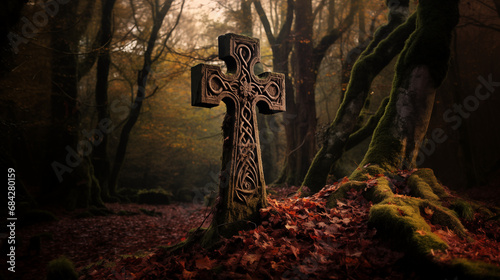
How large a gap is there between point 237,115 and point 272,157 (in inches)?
567

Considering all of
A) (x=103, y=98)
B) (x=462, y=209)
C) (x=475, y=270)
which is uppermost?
(x=103, y=98)

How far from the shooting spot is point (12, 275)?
595cm

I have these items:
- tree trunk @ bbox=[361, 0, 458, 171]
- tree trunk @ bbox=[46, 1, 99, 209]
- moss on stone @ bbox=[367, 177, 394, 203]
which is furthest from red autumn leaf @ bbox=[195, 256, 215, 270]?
tree trunk @ bbox=[46, 1, 99, 209]

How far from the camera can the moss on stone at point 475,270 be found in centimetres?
230

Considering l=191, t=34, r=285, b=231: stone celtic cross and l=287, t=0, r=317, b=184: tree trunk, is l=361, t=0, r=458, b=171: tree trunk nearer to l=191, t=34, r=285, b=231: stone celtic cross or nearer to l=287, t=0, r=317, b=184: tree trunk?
l=191, t=34, r=285, b=231: stone celtic cross

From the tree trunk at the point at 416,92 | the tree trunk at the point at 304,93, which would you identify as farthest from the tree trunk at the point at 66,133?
the tree trunk at the point at 416,92

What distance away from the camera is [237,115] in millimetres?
4914

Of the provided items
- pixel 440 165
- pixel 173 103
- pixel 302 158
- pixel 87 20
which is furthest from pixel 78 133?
pixel 440 165

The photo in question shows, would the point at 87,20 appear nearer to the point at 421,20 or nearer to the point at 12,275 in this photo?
the point at 12,275

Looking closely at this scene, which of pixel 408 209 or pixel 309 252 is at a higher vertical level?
pixel 408 209

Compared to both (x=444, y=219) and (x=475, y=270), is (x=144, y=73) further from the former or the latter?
(x=475, y=270)

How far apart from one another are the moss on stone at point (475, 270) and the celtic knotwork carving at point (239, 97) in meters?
2.88

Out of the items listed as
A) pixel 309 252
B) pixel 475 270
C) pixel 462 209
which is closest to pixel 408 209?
pixel 309 252

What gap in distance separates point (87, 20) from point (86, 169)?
6881 millimetres
